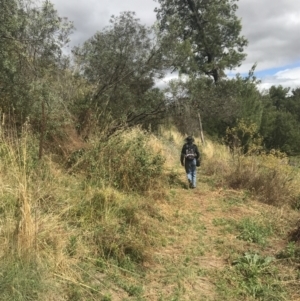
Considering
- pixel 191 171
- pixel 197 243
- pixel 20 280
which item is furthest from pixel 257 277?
pixel 191 171

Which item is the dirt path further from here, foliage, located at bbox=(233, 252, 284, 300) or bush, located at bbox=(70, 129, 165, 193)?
bush, located at bbox=(70, 129, 165, 193)

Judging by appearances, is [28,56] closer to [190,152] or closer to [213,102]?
[190,152]

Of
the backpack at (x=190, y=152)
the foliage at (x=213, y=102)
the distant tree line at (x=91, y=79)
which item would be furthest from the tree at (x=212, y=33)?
the backpack at (x=190, y=152)

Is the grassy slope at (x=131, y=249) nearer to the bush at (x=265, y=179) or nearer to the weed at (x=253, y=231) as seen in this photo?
the weed at (x=253, y=231)

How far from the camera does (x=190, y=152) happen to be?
9.09 meters

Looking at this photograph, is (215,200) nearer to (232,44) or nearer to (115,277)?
(115,277)

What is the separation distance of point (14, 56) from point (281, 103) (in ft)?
186

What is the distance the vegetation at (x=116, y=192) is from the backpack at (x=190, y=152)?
627 mm

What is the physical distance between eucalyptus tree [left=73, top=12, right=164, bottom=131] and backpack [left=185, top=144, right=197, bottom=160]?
6.01 ft

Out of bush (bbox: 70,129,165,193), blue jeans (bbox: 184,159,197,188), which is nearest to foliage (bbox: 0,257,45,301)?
bush (bbox: 70,129,165,193)

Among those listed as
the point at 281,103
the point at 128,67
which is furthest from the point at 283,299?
the point at 281,103

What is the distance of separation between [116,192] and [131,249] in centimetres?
143

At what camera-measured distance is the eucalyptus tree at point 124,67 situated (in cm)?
1002

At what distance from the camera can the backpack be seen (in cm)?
902
